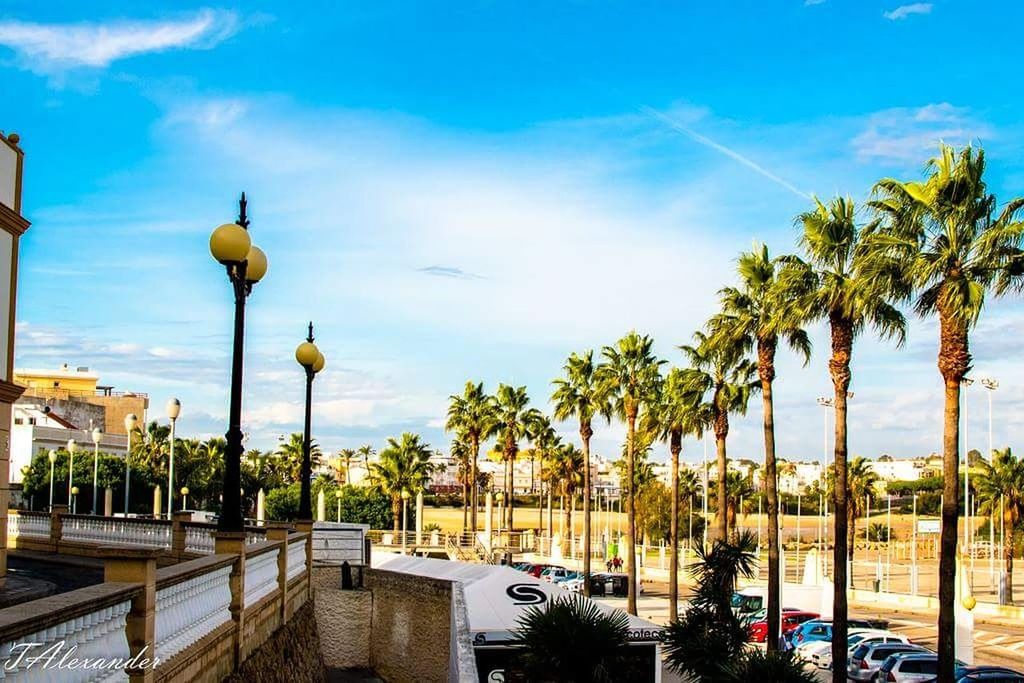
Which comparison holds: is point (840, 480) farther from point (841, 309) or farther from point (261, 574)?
point (261, 574)

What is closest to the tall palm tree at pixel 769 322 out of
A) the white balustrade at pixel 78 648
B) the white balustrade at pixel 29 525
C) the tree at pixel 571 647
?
the tree at pixel 571 647

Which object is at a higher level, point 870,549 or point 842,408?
point 842,408

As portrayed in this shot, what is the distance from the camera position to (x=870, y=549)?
141m

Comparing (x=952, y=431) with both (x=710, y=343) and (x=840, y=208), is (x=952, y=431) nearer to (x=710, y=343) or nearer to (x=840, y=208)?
(x=840, y=208)

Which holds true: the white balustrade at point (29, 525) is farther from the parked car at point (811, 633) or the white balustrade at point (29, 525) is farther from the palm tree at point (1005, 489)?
the palm tree at point (1005, 489)

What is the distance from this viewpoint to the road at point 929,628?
4075cm

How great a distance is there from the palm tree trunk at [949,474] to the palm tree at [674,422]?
24.5m

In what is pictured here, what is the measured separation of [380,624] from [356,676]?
1557 mm

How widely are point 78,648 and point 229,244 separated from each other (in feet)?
25.9

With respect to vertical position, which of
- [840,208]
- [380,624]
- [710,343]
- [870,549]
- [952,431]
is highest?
[840,208]

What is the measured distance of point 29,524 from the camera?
2756 cm

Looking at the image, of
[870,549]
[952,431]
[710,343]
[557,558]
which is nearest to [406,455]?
[557,558]

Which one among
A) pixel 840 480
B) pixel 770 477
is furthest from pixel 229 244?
pixel 770 477

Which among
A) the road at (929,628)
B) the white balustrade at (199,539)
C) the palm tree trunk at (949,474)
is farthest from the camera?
the road at (929,628)
